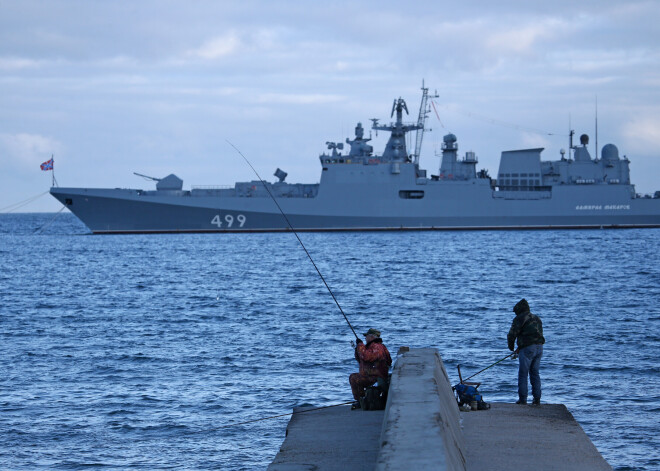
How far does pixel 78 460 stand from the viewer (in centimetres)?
939

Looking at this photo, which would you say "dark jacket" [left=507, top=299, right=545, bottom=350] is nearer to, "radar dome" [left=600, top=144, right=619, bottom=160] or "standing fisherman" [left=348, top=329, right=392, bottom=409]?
"standing fisherman" [left=348, top=329, right=392, bottom=409]

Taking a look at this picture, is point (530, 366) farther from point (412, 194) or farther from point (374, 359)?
point (412, 194)

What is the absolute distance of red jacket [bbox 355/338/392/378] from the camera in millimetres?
8484

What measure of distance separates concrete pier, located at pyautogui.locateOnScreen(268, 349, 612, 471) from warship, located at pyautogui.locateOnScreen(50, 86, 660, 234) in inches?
1987

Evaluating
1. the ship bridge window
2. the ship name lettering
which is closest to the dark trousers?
the ship bridge window

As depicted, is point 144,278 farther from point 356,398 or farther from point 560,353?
point 356,398

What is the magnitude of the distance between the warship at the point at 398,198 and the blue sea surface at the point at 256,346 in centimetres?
2038

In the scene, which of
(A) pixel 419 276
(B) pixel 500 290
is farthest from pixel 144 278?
(B) pixel 500 290

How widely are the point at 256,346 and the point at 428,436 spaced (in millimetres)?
Answer: 11287

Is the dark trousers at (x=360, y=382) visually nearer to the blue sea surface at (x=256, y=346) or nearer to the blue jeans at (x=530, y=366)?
the blue sea surface at (x=256, y=346)

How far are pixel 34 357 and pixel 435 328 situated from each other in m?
8.62

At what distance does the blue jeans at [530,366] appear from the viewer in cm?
920

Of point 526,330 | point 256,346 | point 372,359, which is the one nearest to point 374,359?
point 372,359

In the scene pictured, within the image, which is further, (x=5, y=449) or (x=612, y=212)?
(x=612, y=212)
